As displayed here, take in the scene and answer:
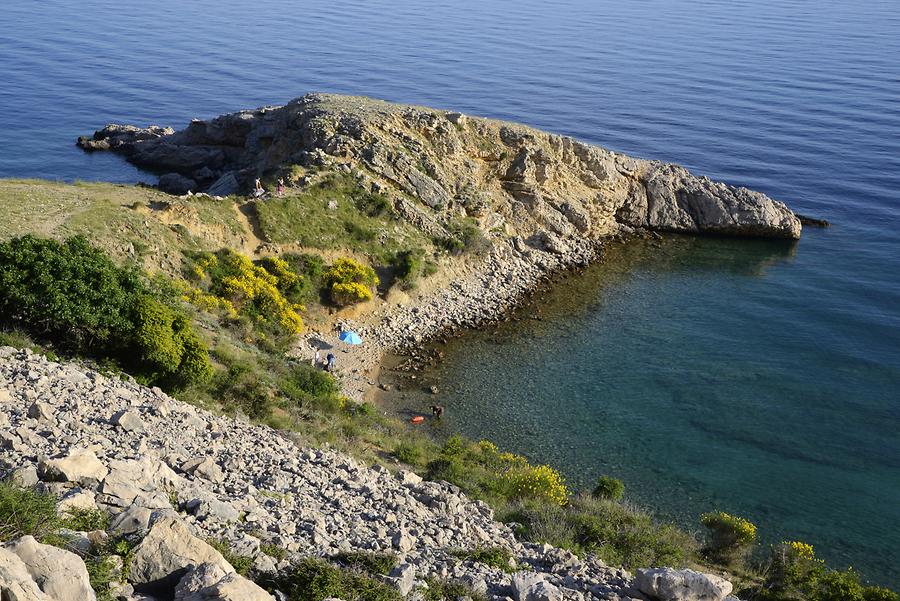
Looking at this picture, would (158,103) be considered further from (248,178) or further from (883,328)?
(883,328)

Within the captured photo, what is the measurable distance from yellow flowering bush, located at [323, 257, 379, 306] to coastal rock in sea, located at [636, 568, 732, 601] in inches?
1342

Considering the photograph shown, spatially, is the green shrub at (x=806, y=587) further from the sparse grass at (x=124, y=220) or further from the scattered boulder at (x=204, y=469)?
the sparse grass at (x=124, y=220)

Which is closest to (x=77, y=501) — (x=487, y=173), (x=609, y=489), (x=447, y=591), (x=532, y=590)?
(x=447, y=591)

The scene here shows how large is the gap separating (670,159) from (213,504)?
8560 cm

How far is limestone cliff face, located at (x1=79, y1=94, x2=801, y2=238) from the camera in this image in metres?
60.9

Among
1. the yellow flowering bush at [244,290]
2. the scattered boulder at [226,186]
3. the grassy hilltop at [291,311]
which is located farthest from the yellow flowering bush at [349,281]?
the scattered boulder at [226,186]

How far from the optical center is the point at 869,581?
31094 mm

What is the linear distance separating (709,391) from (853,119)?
76460 millimetres

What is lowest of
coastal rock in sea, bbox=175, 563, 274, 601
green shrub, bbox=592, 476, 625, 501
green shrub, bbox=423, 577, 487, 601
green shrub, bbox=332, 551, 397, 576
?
green shrub, bbox=592, 476, 625, 501

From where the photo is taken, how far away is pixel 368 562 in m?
17.0

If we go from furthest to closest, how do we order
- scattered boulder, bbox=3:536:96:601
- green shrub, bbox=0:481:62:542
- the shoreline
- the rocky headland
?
1. the rocky headland
2. the shoreline
3. green shrub, bbox=0:481:62:542
4. scattered boulder, bbox=3:536:96:601

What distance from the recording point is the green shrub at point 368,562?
54.6ft

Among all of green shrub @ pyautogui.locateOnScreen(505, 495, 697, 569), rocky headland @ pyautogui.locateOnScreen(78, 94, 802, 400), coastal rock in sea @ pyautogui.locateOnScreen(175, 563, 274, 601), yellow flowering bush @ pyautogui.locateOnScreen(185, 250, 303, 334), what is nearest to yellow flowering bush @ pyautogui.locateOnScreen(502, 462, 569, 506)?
green shrub @ pyautogui.locateOnScreen(505, 495, 697, 569)

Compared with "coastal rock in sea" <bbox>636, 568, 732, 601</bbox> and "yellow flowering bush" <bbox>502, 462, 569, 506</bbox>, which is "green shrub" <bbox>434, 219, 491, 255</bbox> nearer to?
"yellow flowering bush" <bbox>502, 462, 569, 506</bbox>
